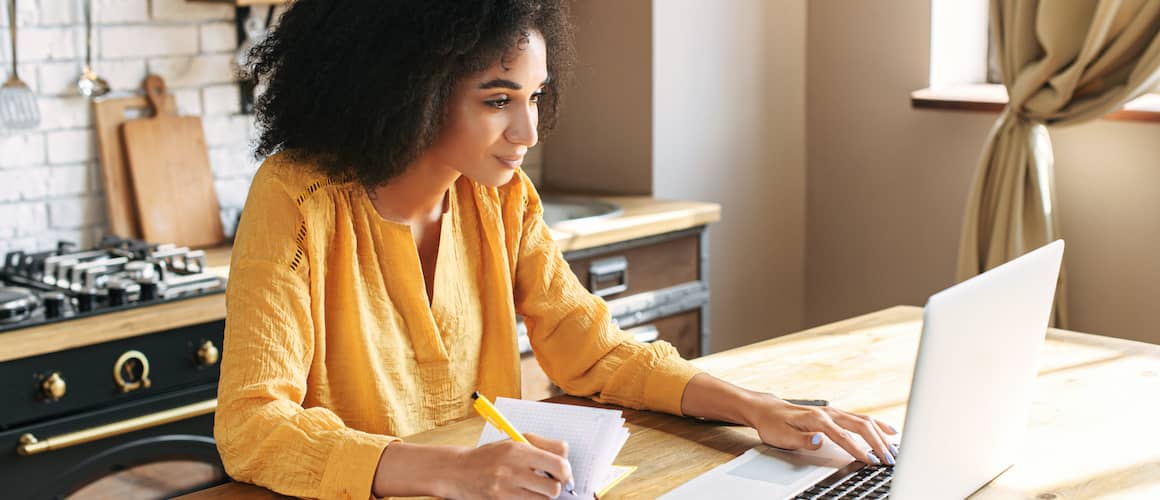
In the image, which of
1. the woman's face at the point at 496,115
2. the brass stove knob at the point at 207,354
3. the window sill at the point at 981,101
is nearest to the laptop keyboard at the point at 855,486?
the woman's face at the point at 496,115

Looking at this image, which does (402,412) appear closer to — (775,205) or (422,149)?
(422,149)

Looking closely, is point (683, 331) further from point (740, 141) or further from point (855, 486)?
point (855, 486)

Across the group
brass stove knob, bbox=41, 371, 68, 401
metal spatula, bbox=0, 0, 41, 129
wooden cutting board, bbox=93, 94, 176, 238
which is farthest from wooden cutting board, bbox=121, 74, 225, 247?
brass stove knob, bbox=41, 371, 68, 401

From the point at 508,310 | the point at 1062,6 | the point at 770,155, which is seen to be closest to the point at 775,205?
the point at 770,155

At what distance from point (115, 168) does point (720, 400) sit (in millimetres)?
1646

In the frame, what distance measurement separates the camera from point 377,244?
1647mm

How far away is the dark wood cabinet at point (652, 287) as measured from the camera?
2781mm

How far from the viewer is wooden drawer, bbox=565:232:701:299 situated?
110 inches

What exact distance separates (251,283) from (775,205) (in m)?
2.38

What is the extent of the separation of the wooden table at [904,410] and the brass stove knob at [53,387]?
830 millimetres

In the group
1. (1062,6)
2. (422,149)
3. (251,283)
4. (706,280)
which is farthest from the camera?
(706,280)

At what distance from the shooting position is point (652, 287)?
9.79ft

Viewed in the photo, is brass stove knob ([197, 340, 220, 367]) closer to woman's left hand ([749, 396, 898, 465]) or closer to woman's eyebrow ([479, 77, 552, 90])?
woman's eyebrow ([479, 77, 552, 90])

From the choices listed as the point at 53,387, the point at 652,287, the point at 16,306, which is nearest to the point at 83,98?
the point at 16,306
